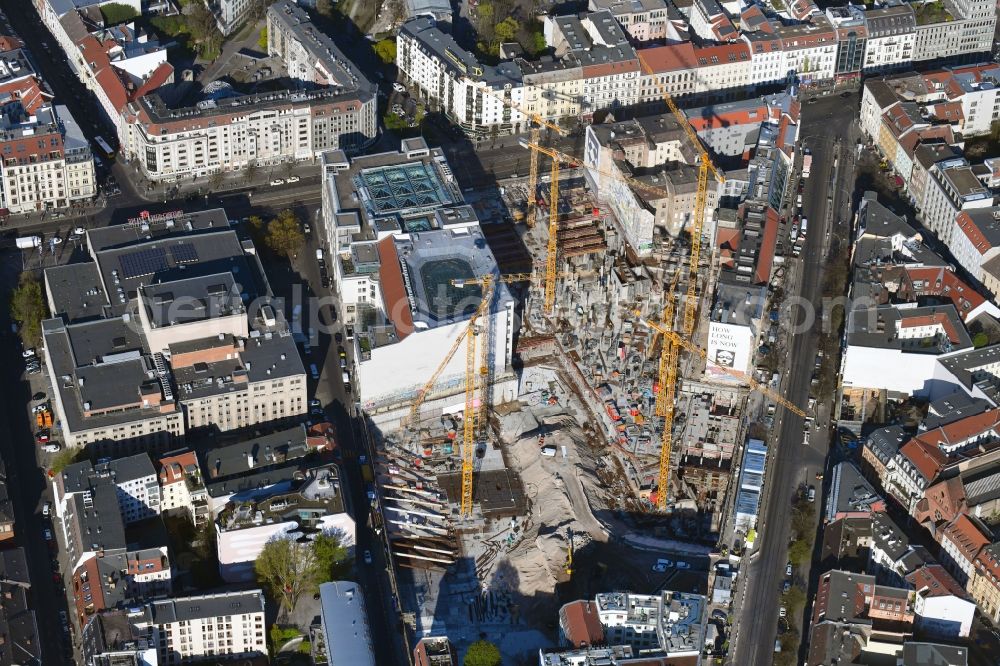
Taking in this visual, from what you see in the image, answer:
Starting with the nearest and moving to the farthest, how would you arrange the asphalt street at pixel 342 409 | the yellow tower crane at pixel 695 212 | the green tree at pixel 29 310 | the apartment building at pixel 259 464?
the asphalt street at pixel 342 409 → the apartment building at pixel 259 464 → the green tree at pixel 29 310 → the yellow tower crane at pixel 695 212

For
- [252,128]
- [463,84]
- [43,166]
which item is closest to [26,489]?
[43,166]


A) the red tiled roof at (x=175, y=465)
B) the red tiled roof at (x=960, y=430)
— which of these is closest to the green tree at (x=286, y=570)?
the red tiled roof at (x=175, y=465)

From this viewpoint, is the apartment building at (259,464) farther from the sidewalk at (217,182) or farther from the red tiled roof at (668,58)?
the red tiled roof at (668,58)

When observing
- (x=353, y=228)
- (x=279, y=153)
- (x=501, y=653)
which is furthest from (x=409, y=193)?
(x=501, y=653)

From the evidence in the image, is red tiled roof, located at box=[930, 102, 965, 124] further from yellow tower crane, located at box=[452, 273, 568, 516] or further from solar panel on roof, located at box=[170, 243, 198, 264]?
solar panel on roof, located at box=[170, 243, 198, 264]

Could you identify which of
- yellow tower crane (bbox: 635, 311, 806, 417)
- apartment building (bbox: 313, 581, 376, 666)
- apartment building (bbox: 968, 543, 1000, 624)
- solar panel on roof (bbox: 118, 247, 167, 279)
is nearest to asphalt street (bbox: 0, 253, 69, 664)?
solar panel on roof (bbox: 118, 247, 167, 279)

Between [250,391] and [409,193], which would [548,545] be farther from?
[409,193]
